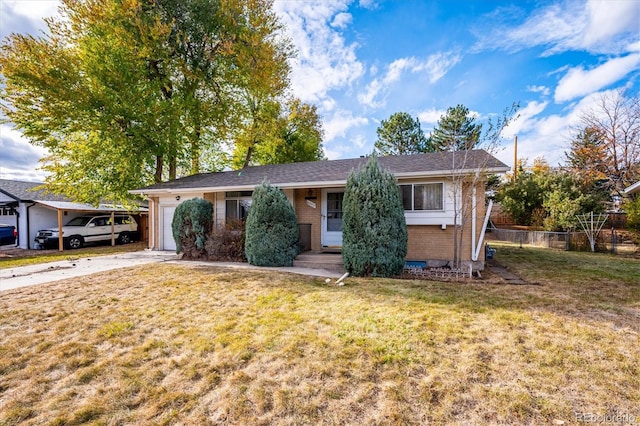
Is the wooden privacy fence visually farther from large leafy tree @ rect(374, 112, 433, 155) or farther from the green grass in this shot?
the green grass

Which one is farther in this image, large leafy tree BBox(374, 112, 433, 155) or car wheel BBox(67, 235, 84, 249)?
large leafy tree BBox(374, 112, 433, 155)

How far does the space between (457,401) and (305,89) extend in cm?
2032

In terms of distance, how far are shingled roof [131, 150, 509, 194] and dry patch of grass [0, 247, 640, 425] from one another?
3.90 meters

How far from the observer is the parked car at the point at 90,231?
14086 millimetres

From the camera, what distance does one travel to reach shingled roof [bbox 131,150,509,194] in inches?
322

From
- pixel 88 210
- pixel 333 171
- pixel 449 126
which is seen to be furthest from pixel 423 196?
pixel 449 126

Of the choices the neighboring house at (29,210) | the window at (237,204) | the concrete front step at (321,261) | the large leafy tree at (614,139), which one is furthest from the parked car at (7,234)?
the large leafy tree at (614,139)

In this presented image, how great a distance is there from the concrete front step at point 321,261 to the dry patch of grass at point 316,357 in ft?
9.67

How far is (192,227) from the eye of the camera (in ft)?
31.2

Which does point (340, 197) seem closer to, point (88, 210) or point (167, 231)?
point (167, 231)

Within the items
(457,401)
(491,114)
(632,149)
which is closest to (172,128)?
(491,114)

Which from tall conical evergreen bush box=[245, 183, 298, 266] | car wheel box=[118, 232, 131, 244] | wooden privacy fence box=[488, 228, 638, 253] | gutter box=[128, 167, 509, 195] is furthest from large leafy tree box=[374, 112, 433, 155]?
car wheel box=[118, 232, 131, 244]

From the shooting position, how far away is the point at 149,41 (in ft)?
42.2

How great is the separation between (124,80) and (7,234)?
9.40 metres
